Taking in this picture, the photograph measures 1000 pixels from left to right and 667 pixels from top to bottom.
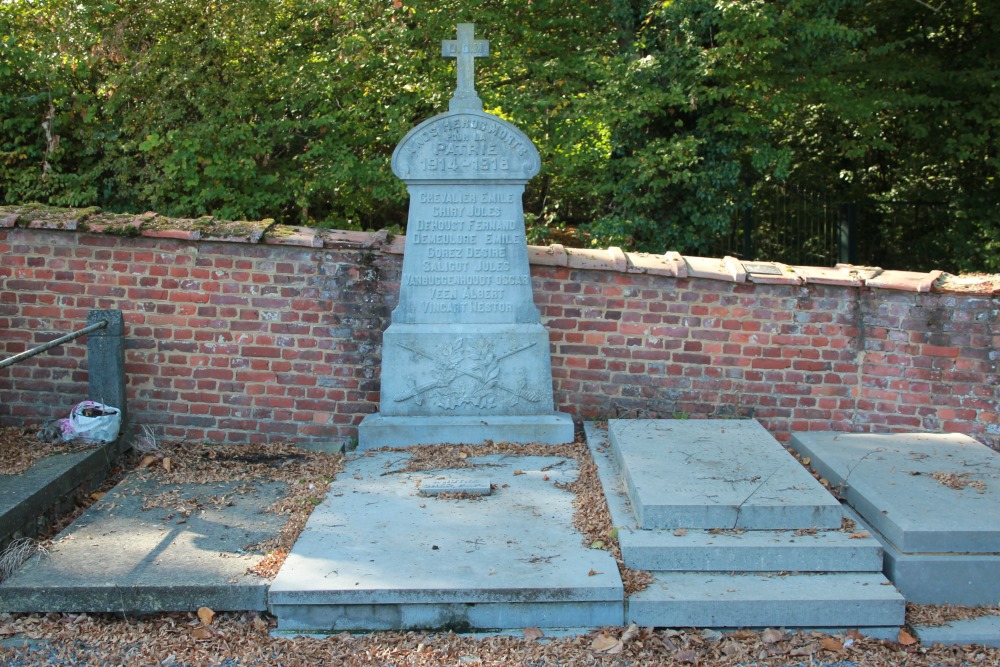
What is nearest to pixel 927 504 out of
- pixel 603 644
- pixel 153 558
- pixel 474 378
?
pixel 603 644

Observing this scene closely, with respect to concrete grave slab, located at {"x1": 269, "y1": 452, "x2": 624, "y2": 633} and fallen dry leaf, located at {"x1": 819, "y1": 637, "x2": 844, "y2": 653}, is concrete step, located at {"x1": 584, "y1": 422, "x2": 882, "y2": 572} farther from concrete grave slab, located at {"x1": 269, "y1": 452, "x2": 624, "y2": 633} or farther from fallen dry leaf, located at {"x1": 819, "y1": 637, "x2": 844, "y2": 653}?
fallen dry leaf, located at {"x1": 819, "y1": 637, "x2": 844, "y2": 653}

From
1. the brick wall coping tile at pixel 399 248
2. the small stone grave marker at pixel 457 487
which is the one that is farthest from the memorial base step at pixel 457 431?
the brick wall coping tile at pixel 399 248

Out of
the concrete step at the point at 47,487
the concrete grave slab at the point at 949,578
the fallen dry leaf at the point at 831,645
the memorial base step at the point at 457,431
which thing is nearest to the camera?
the fallen dry leaf at the point at 831,645

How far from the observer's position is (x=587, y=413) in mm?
6781

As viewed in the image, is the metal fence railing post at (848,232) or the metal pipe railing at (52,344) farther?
the metal fence railing post at (848,232)

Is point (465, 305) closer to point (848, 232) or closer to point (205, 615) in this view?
point (205, 615)

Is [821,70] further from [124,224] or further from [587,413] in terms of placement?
[124,224]

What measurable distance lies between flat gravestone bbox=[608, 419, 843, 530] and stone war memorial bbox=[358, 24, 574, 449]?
0.79 metres

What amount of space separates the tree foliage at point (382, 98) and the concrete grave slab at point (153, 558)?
4284 mm

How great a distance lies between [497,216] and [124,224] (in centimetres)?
264

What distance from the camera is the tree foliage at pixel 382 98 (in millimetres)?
9023

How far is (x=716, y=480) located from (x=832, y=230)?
859cm

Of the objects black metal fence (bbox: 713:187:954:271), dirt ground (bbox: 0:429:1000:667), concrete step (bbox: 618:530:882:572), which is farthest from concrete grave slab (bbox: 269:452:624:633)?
black metal fence (bbox: 713:187:954:271)

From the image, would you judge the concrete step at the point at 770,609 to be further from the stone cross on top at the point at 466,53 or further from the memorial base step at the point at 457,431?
the stone cross on top at the point at 466,53
